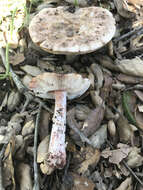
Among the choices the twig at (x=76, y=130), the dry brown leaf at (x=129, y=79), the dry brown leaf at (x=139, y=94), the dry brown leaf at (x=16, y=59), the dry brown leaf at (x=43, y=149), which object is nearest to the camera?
the dry brown leaf at (x=43, y=149)

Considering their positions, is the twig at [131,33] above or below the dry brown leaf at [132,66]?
above

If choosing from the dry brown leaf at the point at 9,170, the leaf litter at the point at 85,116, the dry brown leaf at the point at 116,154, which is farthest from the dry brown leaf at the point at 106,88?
the dry brown leaf at the point at 9,170

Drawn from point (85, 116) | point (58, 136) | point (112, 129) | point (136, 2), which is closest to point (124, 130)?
point (112, 129)

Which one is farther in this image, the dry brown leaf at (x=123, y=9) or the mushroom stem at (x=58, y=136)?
the dry brown leaf at (x=123, y=9)

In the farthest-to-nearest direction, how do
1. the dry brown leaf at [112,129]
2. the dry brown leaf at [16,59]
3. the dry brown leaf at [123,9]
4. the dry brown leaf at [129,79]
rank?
the dry brown leaf at [123,9] → the dry brown leaf at [16,59] → the dry brown leaf at [129,79] → the dry brown leaf at [112,129]

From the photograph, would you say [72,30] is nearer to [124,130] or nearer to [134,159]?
[124,130]

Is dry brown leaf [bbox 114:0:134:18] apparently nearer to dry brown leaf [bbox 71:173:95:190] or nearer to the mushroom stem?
the mushroom stem

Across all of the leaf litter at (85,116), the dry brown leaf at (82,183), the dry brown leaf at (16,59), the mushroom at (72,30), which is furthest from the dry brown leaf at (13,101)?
the dry brown leaf at (82,183)

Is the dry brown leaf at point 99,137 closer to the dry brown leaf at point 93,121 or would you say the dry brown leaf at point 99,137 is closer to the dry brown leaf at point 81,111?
the dry brown leaf at point 93,121

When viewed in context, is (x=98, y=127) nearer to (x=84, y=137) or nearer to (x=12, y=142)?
(x=84, y=137)

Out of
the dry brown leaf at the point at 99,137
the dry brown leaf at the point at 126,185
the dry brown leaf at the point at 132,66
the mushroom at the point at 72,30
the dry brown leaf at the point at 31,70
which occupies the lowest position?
the dry brown leaf at the point at 126,185
